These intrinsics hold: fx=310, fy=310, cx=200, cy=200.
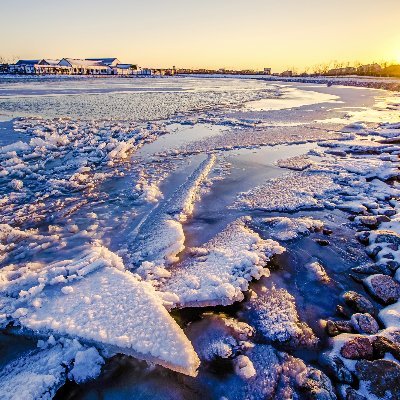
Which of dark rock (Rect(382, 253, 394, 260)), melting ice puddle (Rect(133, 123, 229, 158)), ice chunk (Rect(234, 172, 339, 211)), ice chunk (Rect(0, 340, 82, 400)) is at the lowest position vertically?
ice chunk (Rect(0, 340, 82, 400))

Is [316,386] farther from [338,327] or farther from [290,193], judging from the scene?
[290,193]

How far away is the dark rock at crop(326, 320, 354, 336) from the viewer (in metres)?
2.58

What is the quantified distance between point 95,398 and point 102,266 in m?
1.36

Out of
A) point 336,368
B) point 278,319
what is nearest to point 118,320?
point 278,319

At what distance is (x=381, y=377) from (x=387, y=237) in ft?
7.15

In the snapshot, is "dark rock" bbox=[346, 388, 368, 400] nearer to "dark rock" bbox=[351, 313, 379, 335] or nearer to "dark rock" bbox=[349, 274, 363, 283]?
"dark rock" bbox=[351, 313, 379, 335]

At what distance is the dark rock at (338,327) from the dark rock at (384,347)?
0.71ft

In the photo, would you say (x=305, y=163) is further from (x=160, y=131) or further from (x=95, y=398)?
(x=95, y=398)

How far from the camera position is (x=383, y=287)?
3.07 meters

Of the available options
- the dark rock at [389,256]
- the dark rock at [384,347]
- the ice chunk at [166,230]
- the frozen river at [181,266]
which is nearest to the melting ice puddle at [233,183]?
the frozen river at [181,266]

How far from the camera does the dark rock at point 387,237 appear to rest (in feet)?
12.4

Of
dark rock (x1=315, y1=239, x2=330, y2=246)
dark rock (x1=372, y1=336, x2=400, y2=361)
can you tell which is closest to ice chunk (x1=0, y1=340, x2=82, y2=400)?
dark rock (x1=372, y1=336, x2=400, y2=361)

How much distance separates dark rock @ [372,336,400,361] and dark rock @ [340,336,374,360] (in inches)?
1.5

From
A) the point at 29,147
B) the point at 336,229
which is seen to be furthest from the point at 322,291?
the point at 29,147
